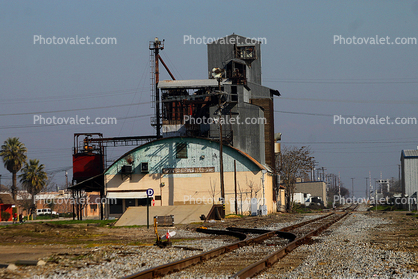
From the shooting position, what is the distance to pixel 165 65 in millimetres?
62938

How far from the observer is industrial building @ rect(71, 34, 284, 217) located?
46.6 meters

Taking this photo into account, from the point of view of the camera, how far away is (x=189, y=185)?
4728 centimetres

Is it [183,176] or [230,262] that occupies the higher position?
[183,176]

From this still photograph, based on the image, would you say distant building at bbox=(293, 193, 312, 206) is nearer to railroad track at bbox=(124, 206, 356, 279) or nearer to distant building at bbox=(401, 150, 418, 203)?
distant building at bbox=(401, 150, 418, 203)

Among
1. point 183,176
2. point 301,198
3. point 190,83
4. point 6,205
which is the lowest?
point 301,198

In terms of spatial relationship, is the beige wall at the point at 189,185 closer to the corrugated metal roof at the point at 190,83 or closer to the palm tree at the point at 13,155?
the corrugated metal roof at the point at 190,83

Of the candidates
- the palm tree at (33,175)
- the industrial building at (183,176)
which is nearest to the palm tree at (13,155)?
the palm tree at (33,175)

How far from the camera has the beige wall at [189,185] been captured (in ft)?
152

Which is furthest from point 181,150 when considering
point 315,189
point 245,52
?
point 315,189

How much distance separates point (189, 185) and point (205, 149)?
417 cm

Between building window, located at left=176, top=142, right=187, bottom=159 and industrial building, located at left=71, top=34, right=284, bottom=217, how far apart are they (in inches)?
4.2

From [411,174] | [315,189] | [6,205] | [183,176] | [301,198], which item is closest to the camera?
[183,176]

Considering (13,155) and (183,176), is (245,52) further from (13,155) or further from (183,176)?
(13,155)

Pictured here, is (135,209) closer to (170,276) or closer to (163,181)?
(163,181)
